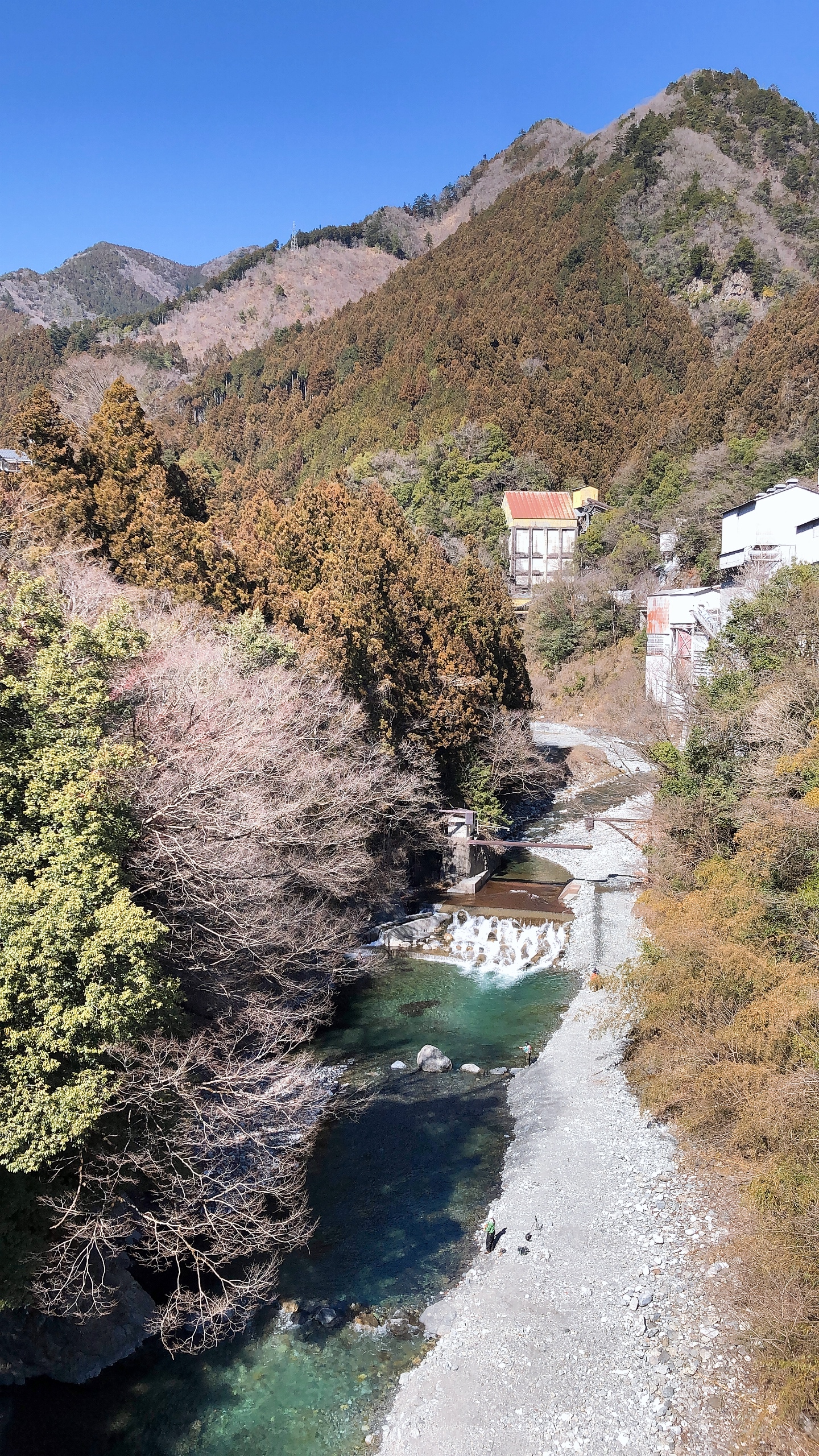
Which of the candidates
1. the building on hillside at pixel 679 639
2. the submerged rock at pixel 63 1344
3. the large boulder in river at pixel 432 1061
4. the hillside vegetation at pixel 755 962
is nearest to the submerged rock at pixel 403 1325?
the submerged rock at pixel 63 1344

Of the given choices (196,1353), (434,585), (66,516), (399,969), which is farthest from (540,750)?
(196,1353)

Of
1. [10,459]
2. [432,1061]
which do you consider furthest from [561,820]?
[10,459]

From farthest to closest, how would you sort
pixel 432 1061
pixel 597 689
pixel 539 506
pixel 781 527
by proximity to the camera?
1. pixel 539 506
2. pixel 597 689
3. pixel 781 527
4. pixel 432 1061

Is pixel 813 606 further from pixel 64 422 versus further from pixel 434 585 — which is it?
pixel 64 422

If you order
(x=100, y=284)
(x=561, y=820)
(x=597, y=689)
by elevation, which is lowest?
(x=561, y=820)

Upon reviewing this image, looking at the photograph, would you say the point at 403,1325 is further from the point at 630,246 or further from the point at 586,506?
the point at 630,246

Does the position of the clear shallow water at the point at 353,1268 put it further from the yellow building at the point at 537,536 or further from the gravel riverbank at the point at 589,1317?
the yellow building at the point at 537,536
